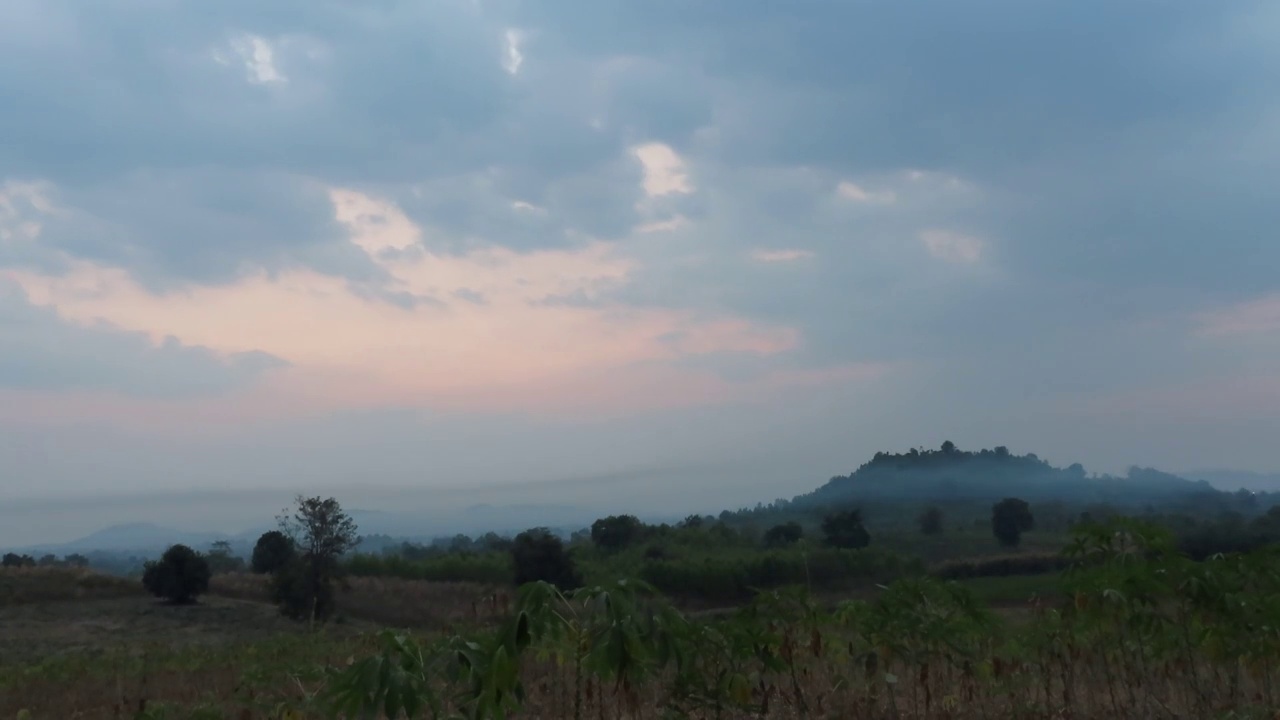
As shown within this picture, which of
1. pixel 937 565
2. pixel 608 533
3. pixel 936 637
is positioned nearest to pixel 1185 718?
pixel 936 637

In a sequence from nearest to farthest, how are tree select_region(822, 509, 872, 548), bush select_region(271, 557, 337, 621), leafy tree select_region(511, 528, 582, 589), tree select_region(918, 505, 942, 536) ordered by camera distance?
bush select_region(271, 557, 337, 621), leafy tree select_region(511, 528, 582, 589), tree select_region(822, 509, 872, 548), tree select_region(918, 505, 942, 536)

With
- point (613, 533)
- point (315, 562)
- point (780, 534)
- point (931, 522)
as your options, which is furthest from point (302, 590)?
point (931, 522)

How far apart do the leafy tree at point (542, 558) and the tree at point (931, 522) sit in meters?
26.0

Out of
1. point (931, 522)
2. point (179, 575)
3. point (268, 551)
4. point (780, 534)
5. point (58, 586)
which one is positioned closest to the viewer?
point (179, 575)

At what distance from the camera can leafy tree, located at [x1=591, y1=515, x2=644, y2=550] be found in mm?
46938

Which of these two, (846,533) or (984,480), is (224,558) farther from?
(984,480)

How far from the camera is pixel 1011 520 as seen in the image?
43.9 metres

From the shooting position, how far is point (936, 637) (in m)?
4.68

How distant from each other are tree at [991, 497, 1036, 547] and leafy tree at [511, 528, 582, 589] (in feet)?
74.9

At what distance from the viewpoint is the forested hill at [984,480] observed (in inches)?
2350

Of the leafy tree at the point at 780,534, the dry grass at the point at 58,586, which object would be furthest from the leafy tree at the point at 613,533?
the dry grass at the point at 58,586

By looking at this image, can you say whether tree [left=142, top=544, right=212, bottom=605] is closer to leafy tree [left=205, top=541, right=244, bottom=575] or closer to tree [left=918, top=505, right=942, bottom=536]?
leafy tree [left=205, top=541, right=244, bottom=575]

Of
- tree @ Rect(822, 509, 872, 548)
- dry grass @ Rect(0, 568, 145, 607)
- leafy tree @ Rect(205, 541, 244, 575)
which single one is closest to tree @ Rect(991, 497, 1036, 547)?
tree @ Rect(822, 509, 872, 548)

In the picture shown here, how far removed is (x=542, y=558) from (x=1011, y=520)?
24321mm
